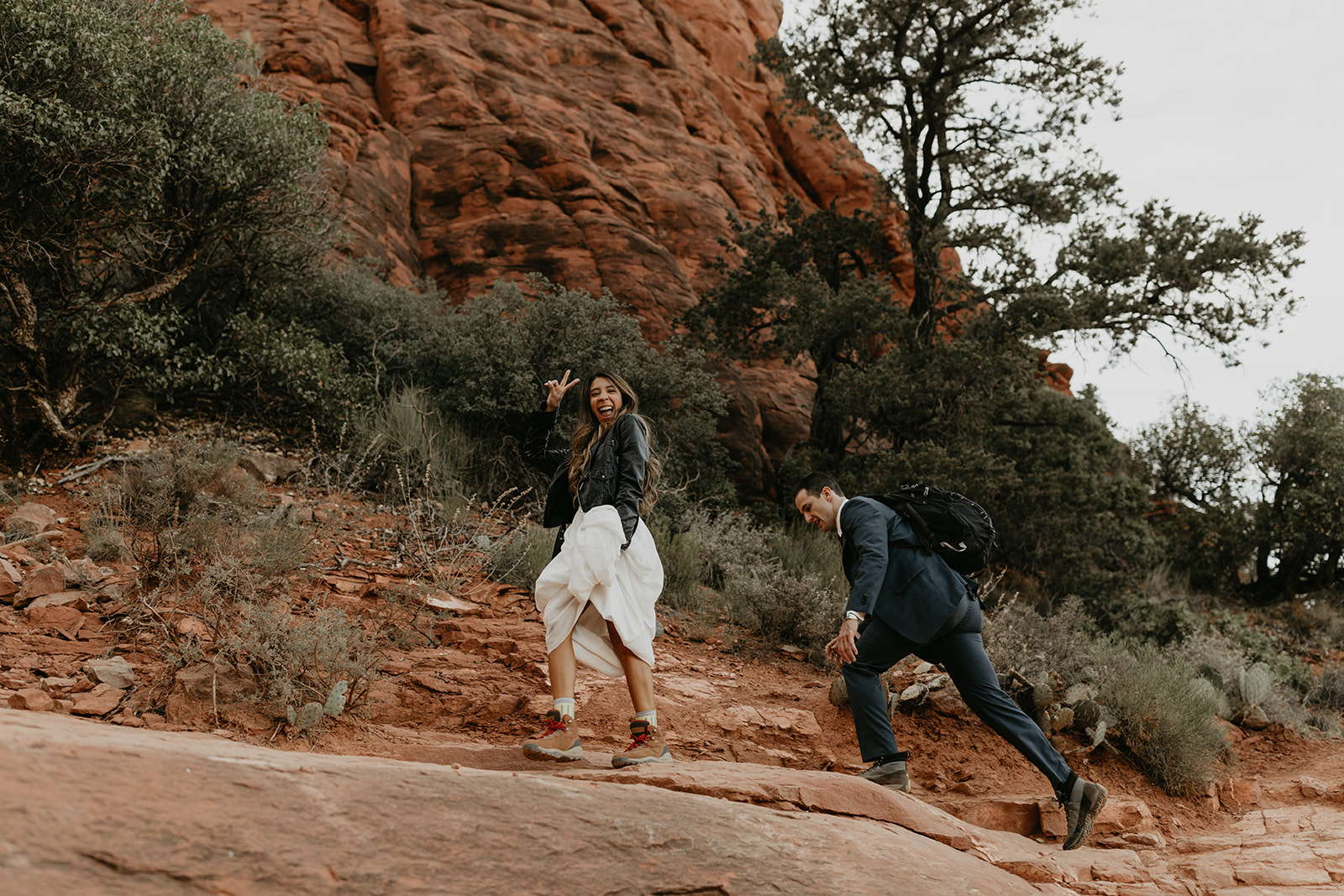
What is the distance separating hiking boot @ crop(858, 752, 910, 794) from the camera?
13.6 ft

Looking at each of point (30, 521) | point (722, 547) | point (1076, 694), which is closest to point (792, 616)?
point (722, 547)

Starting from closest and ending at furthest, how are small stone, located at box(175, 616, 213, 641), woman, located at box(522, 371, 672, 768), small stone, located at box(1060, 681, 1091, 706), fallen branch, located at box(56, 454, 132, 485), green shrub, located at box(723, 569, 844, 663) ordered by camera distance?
woman, located at box(522, 371, 672, 768) < small stone, located at box(175, 616, 213, 641) < small stone, located at box(1060, 681, 1091, 706) < fallen branch, located at box(56, 454, 132, 485) < green shrub, located at box(723, 569, 844, 663)

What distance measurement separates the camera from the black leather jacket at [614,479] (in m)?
4.01

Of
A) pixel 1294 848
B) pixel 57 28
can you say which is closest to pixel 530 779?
pixel 1294 848

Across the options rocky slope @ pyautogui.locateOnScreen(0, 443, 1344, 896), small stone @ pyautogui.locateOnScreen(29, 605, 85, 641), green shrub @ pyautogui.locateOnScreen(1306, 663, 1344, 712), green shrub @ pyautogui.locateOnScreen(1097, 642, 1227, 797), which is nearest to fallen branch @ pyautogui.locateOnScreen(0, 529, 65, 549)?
rocky slope @ pyautogui.locateOnScreen(0, 443, 1344, 896)

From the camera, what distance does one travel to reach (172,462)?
699 cm

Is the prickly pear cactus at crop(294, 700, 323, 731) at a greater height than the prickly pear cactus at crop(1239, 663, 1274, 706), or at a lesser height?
lesser

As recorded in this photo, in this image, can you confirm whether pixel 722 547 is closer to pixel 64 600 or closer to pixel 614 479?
pixel 614 479

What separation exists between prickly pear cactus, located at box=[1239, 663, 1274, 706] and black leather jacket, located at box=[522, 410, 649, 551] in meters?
7.19

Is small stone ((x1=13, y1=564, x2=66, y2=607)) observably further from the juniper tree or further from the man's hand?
the man's hand

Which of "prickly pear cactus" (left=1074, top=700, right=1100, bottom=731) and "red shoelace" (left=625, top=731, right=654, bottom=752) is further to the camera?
"prickly pear cactus" (left=1074, top=700, right=1100, bottom=731)

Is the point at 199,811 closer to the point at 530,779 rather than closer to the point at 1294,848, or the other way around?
the point at 530,779

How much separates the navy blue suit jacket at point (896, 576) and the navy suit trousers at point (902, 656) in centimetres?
9

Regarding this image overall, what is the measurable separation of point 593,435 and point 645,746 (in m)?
1.52
